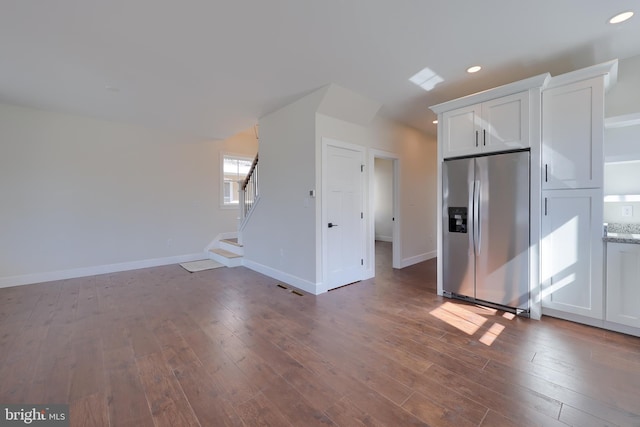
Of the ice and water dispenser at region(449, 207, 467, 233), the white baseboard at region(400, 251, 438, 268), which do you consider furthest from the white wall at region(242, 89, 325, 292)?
the white baseboard at region(400, 251, 438, 268)

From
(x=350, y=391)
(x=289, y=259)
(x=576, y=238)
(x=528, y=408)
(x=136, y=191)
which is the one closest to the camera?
(x=528, y=408)

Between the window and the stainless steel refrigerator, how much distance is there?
4895 mm

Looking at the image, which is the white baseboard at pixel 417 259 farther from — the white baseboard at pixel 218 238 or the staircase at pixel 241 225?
the white baseboard at pixel 218 238

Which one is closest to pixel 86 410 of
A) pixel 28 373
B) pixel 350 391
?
pixel 28 373

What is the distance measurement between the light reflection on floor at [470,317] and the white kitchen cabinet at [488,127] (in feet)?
6.23

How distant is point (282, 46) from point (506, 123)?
8.61 feet

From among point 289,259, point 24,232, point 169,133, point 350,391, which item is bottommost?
point 350,391

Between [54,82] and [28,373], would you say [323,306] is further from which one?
[54,82]

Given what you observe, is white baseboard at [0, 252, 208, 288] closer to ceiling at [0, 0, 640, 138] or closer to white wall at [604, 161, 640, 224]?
ceiling at [0, 0, 640, 138]

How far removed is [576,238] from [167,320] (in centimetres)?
442

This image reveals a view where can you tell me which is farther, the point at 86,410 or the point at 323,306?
the point at 323,306

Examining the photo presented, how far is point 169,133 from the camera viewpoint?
18.0 ft

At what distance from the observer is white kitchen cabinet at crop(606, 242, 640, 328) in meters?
2.36

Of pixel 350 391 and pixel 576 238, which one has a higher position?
pixel 576 238
